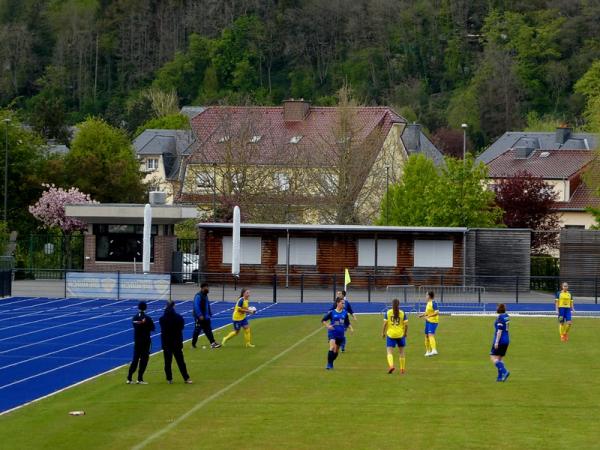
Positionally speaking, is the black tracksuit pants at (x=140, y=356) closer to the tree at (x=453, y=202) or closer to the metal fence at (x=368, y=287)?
the metal fence at (x=368, y=287)

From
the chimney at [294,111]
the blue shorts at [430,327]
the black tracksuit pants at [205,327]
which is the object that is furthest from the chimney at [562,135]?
the blue shorts at [430,327]

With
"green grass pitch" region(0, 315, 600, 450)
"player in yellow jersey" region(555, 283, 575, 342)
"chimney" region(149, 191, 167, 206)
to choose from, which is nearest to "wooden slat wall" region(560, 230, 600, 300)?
"chimney" region(149, 191, 167, 206)

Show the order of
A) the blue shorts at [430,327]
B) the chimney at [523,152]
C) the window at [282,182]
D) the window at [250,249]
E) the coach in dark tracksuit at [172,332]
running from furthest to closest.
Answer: the chimney at [523,152] < the window at [282,182] < the window at [250,249] < the blue shorts at [430,327] < the coach in dark tracksuit at [172,332]

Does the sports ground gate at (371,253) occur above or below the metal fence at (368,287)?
above

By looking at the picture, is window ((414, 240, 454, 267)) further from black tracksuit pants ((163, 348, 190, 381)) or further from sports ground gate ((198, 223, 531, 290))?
black tracksuit pants ((163, 348, 190, 381))

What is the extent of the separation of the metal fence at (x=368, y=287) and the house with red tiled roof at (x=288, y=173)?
13.3m

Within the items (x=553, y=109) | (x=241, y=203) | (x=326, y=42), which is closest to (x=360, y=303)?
(x=241, y=203)

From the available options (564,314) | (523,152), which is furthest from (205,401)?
(523,152)

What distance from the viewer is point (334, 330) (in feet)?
90.0

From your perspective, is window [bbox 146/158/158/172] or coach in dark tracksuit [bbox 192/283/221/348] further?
window [bbox 146/158/158/172]

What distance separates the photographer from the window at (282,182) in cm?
7204

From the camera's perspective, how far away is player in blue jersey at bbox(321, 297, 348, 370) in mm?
27375

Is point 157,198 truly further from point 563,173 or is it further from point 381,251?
point 563,173

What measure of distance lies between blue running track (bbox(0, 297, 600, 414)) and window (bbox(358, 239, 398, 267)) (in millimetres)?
7241
